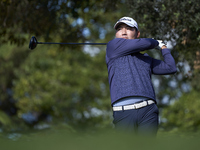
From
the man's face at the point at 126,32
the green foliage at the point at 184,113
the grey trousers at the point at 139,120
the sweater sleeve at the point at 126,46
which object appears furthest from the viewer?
the green foliage at the point at 184,113

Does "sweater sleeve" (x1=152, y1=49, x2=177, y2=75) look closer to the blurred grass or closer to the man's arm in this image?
the man's arm

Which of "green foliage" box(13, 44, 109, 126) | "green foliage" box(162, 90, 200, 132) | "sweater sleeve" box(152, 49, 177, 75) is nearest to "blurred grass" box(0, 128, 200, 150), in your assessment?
"sweater sleeve" box(152, 49, 177, 75)

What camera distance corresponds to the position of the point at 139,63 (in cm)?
309

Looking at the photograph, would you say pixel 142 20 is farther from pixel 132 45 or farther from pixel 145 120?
pixel 145 120

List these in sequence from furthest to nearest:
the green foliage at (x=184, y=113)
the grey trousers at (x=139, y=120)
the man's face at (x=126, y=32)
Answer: the green foliage at (x=184, y=113), the man's face at (x=126, y=32), the grey trousers at (x=139, y=120)

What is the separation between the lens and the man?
2.94m

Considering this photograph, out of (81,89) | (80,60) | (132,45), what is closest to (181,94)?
(81,89)

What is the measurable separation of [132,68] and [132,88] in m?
0.20

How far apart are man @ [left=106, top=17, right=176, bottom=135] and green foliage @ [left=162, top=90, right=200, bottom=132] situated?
10969 millimetres

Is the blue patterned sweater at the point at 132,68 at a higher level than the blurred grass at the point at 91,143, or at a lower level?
higher

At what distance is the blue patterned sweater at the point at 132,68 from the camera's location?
2.96 metres

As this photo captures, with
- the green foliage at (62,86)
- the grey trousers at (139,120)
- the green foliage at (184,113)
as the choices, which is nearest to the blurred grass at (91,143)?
the grey trousers at (139,120)

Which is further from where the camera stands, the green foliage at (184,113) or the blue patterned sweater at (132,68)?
the green foliage at (184,113)

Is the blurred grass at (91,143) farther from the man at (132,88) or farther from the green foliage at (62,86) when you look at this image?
the green foliage at (62,86)
